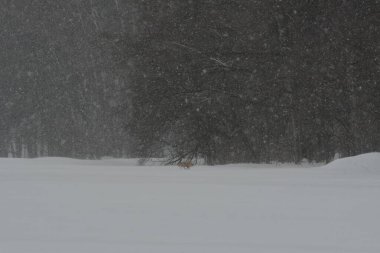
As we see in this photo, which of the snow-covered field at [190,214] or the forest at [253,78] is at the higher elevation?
the forest at [253,78]

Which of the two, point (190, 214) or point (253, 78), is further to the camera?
point (253, 78)

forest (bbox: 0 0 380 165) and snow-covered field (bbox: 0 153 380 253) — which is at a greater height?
forest (bbox: 0 0 380 165)

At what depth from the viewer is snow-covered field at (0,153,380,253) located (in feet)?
19.9

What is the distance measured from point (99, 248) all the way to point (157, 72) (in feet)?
45.8

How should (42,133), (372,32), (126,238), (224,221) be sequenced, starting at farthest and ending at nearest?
(42,133) < (372,32) < (224,221) < (126,238)

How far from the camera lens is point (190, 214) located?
25.5 ft

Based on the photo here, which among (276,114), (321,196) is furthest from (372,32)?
(321,196)

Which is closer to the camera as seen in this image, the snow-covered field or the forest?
the snow-covered field

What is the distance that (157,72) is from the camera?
19516mm

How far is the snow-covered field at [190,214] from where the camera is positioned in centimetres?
607

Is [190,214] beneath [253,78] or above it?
beneath

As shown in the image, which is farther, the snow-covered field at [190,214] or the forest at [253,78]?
the forest at [253,78]

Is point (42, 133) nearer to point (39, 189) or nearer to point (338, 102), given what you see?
point (338, 102)

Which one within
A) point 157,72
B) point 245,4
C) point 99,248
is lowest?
point 99,248
